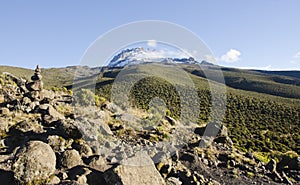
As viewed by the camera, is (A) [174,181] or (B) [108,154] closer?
(A) [174,181]

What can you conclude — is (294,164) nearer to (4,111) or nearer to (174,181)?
(174,181)

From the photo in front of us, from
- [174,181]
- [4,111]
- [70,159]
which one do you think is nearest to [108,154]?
[70,159]

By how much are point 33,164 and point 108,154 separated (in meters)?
3.82

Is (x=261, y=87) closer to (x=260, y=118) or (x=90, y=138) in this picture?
(x=260, y=118)

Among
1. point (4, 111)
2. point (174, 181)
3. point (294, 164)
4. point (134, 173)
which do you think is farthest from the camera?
point (4, 111)

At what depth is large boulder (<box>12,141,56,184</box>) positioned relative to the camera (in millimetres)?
7562

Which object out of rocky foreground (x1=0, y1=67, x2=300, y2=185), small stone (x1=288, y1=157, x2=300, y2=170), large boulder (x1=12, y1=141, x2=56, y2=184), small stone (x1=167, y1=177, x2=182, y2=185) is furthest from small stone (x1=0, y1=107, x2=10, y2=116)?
small stone (x1=288, y1=157, x2=300, y2=170)

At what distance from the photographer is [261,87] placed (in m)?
121

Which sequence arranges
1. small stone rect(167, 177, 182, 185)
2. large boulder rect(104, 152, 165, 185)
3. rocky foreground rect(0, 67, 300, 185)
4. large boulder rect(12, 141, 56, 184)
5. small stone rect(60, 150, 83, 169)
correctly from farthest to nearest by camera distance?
1. small stone rect(167, 177, 182, 185)
2. small stone rect(60, 150, 83, 169)
3. rocky foreground rect(0, 67, 300, 185)
4. large boulder rect(104, 152, 165, 185)
5. large boulder rect(12, 141, 56, 184)

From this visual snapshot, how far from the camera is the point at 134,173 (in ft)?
A: 26.4

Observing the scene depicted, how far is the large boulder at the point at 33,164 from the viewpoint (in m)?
7.56

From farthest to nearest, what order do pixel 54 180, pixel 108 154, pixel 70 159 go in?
pixel 108 154 < pixel 70 159 < pixel 54 180

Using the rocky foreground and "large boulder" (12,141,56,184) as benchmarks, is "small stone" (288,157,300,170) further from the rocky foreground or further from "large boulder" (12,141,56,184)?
"large boulder" (12,141,56,184)

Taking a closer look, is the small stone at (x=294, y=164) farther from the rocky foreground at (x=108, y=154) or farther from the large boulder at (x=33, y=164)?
the large boulder at (x=33, y=164)
